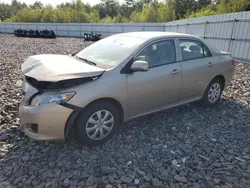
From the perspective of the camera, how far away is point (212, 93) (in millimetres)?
4410

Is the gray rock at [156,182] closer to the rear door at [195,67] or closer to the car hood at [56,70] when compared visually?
the car hood at [56,70]

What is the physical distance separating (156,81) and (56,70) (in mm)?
1543

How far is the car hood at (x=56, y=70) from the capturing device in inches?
105

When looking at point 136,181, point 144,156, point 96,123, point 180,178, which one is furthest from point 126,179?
point 96,123

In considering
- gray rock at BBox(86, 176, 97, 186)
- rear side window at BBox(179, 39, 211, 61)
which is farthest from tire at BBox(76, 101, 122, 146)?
rear side window at BBox(179, 39, 211, 61)

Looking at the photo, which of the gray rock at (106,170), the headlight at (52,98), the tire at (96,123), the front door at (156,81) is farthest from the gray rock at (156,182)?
the headlight at (52,98)

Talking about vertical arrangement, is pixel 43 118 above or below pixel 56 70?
below

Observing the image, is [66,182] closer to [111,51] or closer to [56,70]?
[56,70]

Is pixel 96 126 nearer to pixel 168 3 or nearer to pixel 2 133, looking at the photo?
pixel 2 133

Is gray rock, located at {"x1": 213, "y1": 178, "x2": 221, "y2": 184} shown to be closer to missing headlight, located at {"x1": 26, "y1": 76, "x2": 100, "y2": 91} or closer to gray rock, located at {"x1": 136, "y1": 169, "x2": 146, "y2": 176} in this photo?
gray rock, located at {"x1": 136, "y1": 169, "x2": 146, "y2": 176}

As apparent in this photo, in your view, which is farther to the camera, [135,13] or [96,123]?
[135,13]

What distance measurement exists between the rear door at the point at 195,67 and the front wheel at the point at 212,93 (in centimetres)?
17

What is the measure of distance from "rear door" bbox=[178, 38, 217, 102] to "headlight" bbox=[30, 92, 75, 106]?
2.10 m

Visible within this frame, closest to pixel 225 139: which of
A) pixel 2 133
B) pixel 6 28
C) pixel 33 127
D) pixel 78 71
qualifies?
pixel 78 71
